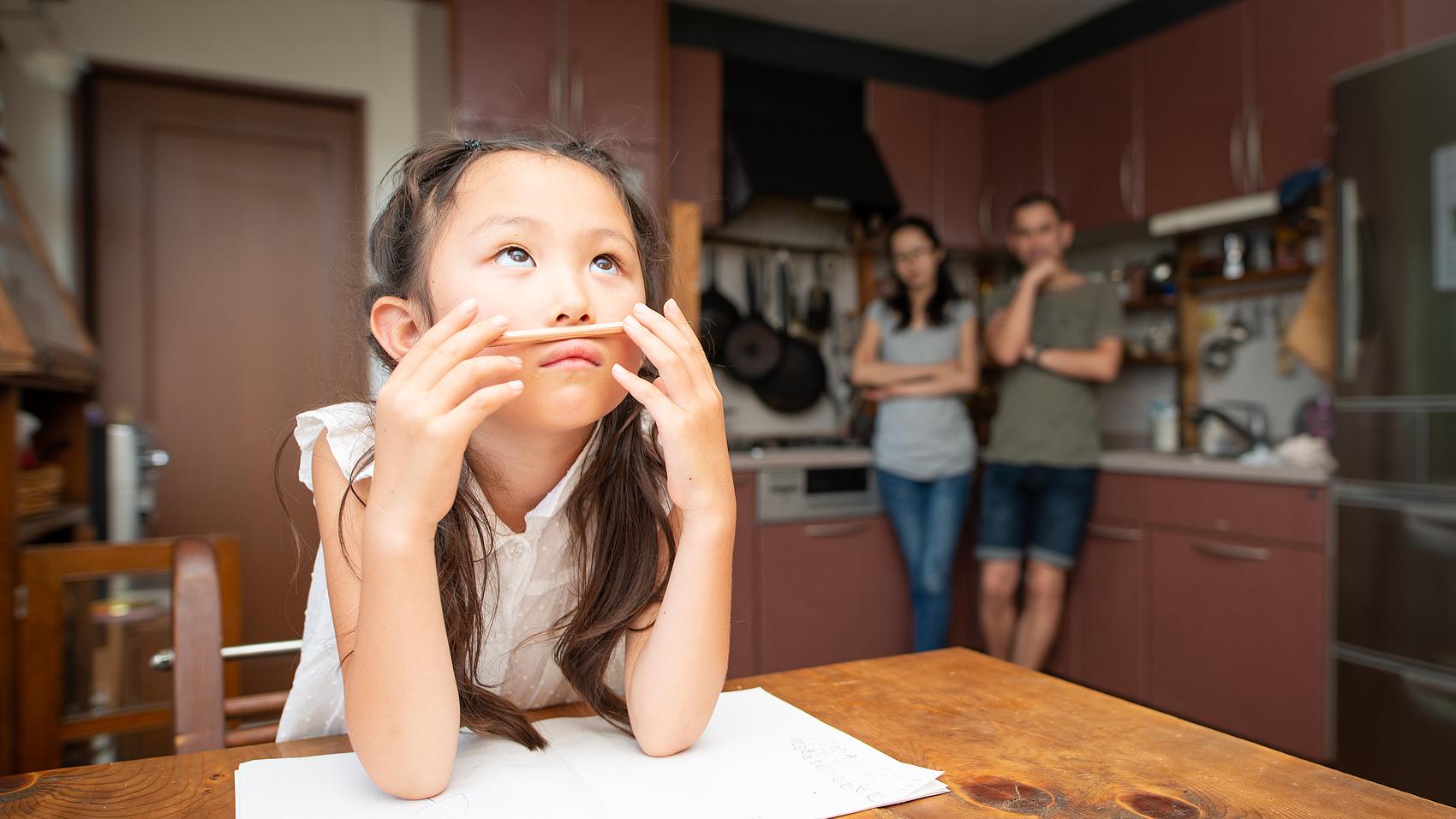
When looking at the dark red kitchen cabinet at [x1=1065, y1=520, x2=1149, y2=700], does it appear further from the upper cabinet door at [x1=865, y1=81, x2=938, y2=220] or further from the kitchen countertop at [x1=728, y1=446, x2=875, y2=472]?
the upper cabinet door at [x1=865, y1=81, x2=938, y2=220]

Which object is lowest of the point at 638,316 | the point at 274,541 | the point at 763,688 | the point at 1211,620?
the point at 1211,620

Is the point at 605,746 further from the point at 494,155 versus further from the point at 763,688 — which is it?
the point at 494,155

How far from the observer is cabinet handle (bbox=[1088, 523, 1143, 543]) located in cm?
284

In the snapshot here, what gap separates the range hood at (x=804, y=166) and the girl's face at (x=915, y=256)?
467 millimetres

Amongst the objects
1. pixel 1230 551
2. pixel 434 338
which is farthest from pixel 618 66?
pixel 434 338

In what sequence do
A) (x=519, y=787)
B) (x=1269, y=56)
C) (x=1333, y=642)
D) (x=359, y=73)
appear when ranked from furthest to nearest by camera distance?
(x=359, y=73) < (x=1269, y=56) < (x=1333, y=642) < (x=519, y=787)

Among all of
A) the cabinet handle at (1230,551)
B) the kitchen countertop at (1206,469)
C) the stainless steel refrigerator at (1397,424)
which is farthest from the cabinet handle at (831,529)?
the stainless steel refrigerator at (1397,424)

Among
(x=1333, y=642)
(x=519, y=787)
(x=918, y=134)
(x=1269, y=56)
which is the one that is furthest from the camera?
(x=918, y=134)

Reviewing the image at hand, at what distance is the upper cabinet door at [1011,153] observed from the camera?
368cm

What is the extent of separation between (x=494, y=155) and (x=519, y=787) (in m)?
0.49

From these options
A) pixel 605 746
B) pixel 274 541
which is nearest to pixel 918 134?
pixel 274 541

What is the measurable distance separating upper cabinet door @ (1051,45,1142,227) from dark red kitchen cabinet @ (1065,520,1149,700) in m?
1.24

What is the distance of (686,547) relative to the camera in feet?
2.29

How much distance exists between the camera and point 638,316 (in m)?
0.65
